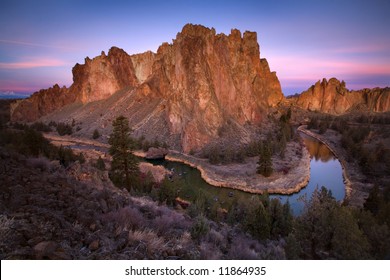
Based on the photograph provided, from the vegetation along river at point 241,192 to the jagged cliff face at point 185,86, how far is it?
1011cm

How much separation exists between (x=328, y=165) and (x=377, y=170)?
8.29 meters

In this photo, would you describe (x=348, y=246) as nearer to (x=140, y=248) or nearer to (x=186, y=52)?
(x=140, y=248)

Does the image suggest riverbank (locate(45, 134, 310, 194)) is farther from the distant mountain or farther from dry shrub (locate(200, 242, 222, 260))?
dry shrub (locate(200, 242, 222, 260))

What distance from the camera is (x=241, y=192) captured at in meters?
23.7

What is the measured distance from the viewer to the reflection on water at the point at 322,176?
22.4m

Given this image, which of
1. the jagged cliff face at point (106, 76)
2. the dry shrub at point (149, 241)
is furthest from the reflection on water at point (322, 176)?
the jagged cliff face at point (106, 76)

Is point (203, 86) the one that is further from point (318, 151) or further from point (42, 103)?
point (42, 103)

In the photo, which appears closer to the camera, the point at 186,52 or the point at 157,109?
the point at 186,52

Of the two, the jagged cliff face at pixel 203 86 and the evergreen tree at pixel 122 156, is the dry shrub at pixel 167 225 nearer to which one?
the evergreen tree at pixel 122 156

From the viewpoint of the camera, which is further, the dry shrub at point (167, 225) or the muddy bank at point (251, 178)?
the muddy bank at point (251, 178)

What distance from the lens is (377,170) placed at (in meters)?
27.0

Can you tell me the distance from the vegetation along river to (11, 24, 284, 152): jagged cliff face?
1011 cm

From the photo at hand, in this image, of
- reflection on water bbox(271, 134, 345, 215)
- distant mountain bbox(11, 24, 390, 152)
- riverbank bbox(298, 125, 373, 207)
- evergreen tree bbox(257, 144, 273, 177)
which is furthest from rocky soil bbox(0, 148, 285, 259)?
distant mountain bbox(11, 24, 390, 152)

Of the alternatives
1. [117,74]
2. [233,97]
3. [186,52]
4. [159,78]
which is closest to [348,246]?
[186,52]
